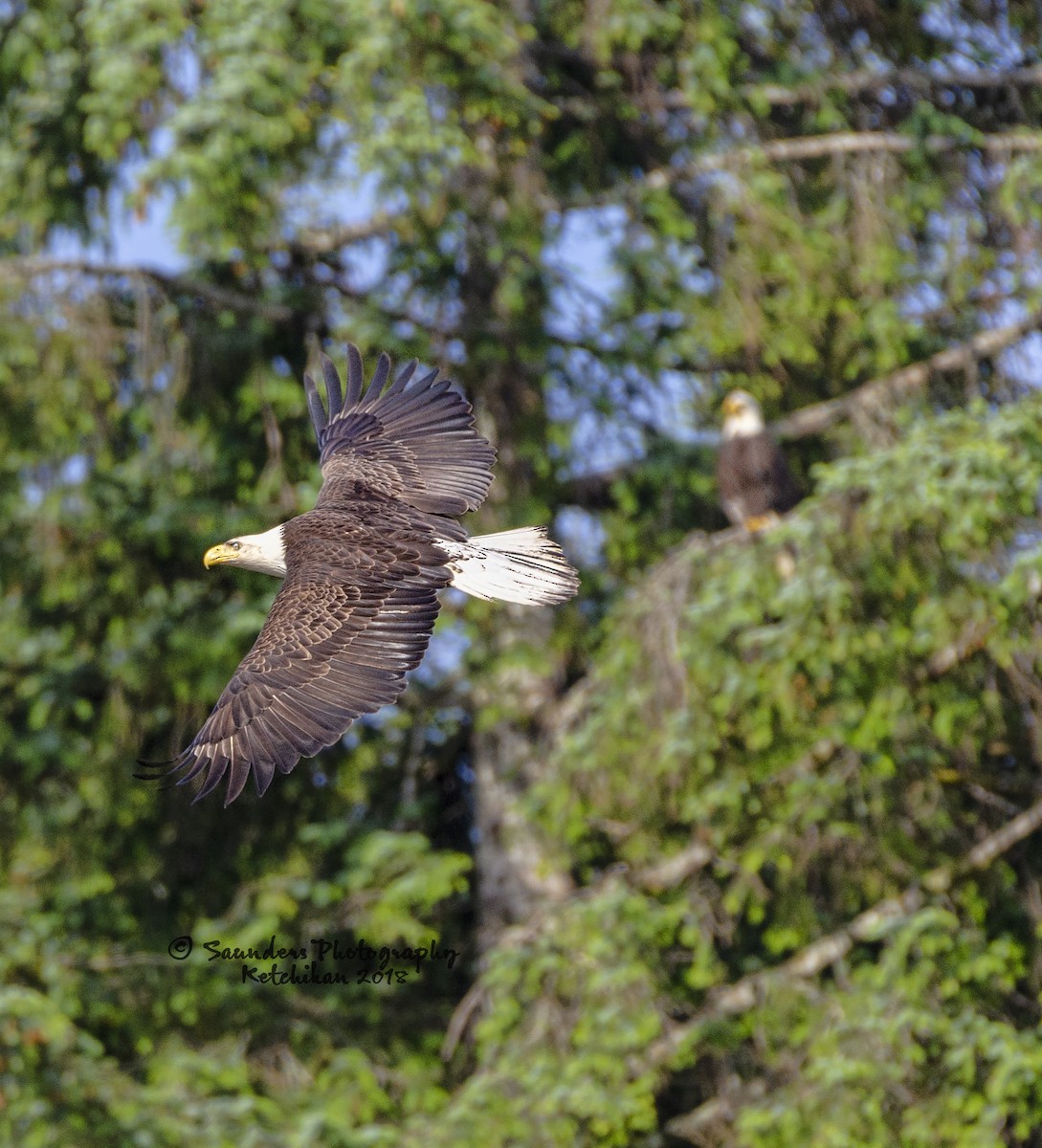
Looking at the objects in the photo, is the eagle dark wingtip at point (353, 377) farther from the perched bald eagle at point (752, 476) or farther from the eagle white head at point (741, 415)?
the eagle white head at point (741, 415)

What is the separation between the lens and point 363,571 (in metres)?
5.72

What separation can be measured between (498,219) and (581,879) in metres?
2.91

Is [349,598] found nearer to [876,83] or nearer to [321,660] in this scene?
[321,660]

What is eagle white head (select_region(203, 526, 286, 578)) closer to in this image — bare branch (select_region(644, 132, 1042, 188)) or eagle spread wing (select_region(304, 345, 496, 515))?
eagle spread wing (select_region(304, 345, 496, 515))

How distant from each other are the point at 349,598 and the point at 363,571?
5.1 inches

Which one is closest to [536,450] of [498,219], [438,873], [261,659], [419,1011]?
[498,219]

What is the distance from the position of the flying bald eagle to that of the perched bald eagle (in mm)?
2620

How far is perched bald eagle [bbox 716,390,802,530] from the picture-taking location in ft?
30.3

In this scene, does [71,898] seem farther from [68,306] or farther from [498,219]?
[498,219]

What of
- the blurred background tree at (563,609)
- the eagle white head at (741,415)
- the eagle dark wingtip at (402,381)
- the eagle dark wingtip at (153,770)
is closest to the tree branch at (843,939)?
the blurred background tree at (563,609)

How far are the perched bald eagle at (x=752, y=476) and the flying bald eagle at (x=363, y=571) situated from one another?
2620 millimetres

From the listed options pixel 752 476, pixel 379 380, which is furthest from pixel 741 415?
pixel 379 380

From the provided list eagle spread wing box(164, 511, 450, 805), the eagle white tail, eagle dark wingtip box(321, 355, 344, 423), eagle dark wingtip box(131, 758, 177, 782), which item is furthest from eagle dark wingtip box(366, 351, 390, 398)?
eagle dark wingtip box(131, 758, 177, 782)

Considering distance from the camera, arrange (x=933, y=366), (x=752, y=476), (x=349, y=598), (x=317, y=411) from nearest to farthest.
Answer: (x=349, y=598)
(x=317, y=411)
(x=933, y=366)
(x=752, y=476)
